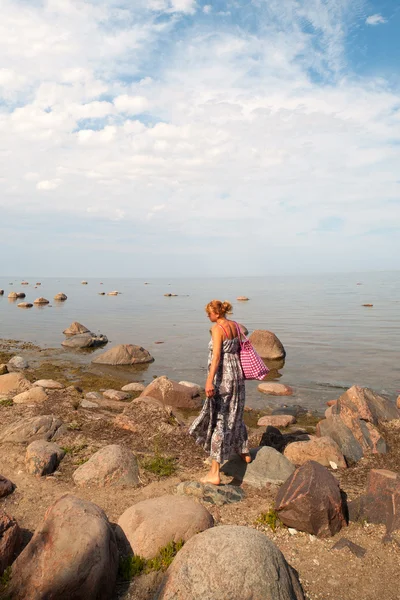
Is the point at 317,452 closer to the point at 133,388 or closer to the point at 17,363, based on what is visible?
the point at 133,388

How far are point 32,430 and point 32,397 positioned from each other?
3.17m

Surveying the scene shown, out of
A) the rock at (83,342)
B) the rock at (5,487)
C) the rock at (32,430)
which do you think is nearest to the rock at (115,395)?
the rock at (32,430)

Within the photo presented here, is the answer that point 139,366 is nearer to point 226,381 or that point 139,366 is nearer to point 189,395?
point 189,395

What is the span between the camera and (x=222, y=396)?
6.82 metres

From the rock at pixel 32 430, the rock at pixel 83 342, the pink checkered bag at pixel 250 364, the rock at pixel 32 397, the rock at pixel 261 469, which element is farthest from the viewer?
the rock at pixel 83 342

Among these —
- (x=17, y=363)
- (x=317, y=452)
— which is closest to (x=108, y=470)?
(x=317, y=452)

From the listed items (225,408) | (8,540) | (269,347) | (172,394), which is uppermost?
(225,408)

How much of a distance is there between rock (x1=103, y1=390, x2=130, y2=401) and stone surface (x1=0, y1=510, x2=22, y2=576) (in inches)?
339

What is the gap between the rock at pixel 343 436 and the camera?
7996mm

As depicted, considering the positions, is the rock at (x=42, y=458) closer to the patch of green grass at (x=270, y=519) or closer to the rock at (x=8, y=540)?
the rock at (x=8, y=540)

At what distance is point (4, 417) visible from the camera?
32.3 ft

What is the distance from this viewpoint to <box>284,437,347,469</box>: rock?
25.1 feet

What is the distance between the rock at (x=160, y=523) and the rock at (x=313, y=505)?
0.99 meters

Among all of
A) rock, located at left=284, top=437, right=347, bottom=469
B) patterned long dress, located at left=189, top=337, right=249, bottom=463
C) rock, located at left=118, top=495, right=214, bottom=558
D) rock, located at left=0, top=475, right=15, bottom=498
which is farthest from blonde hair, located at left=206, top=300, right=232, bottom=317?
rock, located at left=0, top=475, right=15, bottom=498
